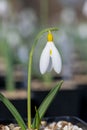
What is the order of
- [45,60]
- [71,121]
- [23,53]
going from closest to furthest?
[45,60]
[71,121]
[23,53]

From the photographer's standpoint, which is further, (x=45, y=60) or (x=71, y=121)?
(x=71, y=121)

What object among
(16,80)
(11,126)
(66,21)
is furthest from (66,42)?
(11,126)

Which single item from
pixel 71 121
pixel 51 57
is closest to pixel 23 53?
pixel 71 121

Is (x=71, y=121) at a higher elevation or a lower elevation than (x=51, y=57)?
lower

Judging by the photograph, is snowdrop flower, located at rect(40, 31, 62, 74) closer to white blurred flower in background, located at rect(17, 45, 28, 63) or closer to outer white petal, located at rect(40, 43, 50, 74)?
outer white petal, located at rect(40, 43, 50, 74)

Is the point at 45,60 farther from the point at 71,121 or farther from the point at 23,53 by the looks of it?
the point at 23,53

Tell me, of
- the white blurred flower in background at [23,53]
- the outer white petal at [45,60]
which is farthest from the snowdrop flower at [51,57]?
the white blurred flower in background at [23,53]

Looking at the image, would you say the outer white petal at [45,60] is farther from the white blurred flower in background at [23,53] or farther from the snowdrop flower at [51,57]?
the white blurred flower in background at [23,53]

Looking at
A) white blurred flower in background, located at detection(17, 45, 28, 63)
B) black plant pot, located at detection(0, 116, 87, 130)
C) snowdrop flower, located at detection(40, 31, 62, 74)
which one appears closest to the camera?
snowdrop flower, located at detection(40, 31, 62, 74)

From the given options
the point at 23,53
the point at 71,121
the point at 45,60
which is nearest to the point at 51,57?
the point at 45,60

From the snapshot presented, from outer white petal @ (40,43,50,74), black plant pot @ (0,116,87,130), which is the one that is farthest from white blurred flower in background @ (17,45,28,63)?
outer white petal @ (40,43,50,74)

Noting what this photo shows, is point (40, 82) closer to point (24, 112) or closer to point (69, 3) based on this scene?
point (24, 112)

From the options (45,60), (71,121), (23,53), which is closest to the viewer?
(45,60)
